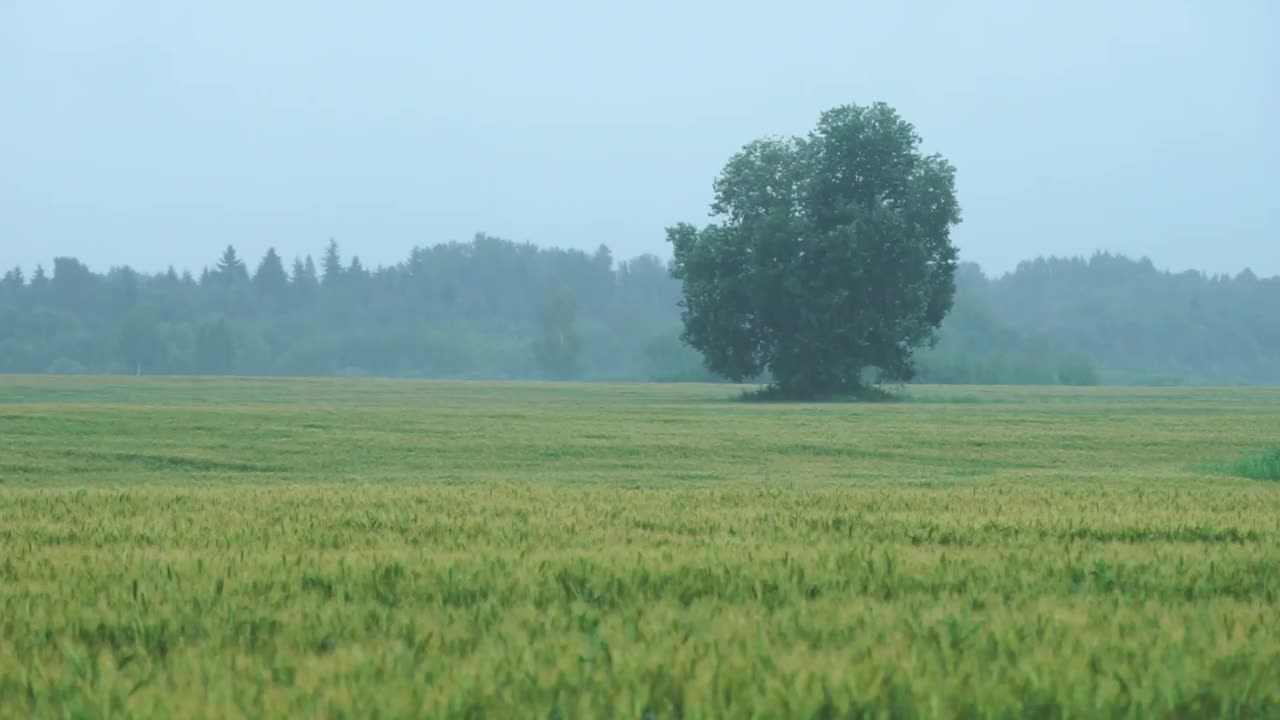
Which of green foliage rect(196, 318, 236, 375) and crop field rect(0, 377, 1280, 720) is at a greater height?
green foliage rect(196, 318, 236, 375)

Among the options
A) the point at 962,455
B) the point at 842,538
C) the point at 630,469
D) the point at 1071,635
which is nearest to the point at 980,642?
the point at 1071,635

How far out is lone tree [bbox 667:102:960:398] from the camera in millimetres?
70250

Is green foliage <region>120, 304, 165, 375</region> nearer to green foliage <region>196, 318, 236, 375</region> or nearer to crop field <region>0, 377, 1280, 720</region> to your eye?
green foliage <region>196, 318, 236, 375</region>

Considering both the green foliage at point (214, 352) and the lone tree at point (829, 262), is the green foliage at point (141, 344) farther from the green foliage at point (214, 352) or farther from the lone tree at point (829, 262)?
the lone tree at point (829, 262)

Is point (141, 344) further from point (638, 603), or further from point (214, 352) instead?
point (638, 603)

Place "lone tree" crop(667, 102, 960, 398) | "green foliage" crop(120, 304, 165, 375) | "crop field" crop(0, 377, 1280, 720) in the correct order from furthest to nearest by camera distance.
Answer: "green foliage" crop(120, 304, 165, 375)
"lone tree" crop(667, 102, 960, 398)
"crop field" crop(0, 377, 1280, 720)

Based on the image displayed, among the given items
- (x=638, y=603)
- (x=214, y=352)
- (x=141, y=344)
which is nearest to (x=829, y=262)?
(x=638, y=603)

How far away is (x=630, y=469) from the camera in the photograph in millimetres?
28828

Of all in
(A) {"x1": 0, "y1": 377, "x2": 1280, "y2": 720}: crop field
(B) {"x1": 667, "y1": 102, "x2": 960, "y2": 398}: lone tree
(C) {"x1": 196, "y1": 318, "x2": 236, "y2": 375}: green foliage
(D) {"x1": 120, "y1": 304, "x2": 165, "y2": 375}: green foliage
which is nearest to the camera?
(A) {"x1": 0, "y1": 377, "x2": 1280, "y2": 720}: crop field

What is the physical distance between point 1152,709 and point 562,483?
62.0ft

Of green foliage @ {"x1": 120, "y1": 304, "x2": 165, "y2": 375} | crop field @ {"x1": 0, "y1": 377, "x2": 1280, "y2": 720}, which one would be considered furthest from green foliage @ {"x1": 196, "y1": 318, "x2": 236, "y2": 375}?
crop field @ {"x1": 0, "y1": 377, "x2": 1280, "y2": 720}

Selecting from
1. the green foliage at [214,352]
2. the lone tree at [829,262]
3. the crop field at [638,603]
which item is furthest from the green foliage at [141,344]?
the crop field at [638,603]

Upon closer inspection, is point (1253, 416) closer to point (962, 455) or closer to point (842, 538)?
point (962, 455)

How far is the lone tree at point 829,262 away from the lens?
7025cm
